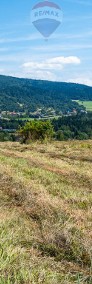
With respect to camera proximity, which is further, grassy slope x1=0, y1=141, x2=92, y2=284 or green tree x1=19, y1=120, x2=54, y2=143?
green tree x1=19, y1=120, x2=54, y2=143

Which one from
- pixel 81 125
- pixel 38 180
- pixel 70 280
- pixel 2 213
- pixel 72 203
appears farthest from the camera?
pixel 81 125

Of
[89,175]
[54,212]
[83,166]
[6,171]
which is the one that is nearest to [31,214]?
[54,212]

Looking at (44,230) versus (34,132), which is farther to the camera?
(34,132)

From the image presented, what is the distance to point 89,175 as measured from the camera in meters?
15.7

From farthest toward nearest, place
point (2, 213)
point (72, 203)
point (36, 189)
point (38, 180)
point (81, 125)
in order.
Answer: point (81, 125) → point (38, 180) → point (36, 189) → point (72, 203) → point (2, 213)

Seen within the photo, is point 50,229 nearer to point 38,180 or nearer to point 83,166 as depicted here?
point 38,180

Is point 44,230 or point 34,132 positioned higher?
point 34,132

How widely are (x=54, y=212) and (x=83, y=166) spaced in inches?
393

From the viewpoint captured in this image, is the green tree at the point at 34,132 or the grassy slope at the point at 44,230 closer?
the grassy slope at the point at 44,230

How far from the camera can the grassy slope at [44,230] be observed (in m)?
5.43

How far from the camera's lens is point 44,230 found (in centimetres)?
773

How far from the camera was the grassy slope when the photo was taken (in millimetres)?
5434

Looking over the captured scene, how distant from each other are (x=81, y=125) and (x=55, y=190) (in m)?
127

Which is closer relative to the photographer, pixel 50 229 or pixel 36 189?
pixel 50 229
